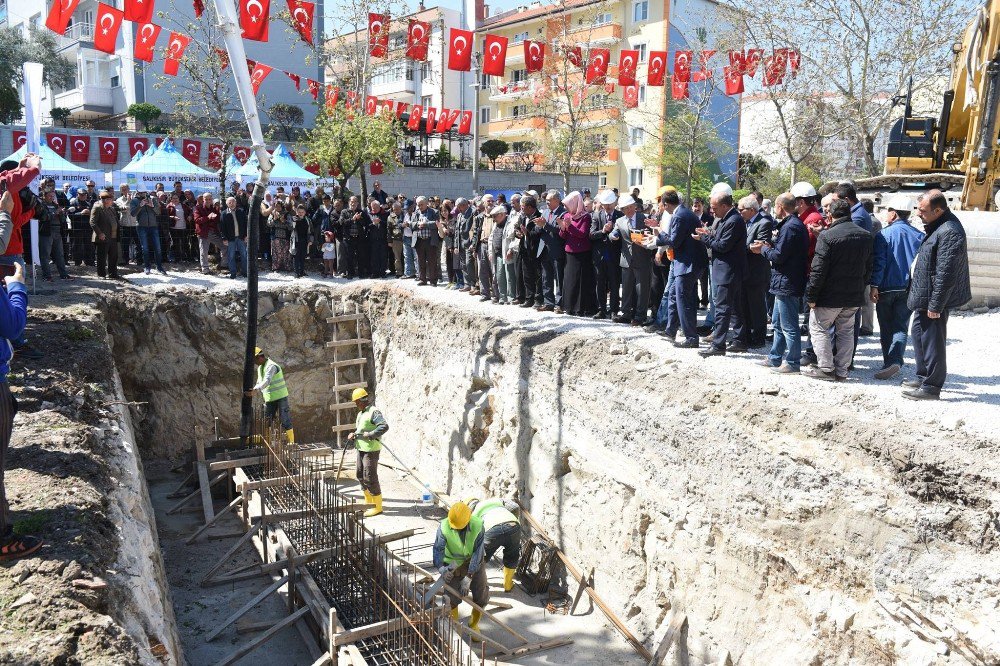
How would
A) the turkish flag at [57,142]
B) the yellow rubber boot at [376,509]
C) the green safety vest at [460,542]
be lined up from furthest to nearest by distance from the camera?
the turkish flag at [57,142] < the yellow rubber boot at [376,509] < the green safety vest at [460,542]

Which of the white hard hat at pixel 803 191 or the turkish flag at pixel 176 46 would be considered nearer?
the white hard hat at pixel 803 191

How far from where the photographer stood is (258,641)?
800cm

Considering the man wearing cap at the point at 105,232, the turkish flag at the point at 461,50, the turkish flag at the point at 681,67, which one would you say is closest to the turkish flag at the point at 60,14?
the man wearing cap at the point at 105,232

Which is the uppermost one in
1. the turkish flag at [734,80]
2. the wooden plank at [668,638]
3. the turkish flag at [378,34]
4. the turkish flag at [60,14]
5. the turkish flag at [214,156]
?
the turkish flag at [378,34]

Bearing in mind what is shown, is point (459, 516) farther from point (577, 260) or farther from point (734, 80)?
point (734, 80)

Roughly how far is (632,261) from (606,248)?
638 mm

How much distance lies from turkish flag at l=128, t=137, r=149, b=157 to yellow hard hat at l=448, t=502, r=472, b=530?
21.3 metres

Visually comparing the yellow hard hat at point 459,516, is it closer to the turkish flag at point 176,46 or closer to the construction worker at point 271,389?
the construction worker at point 271,389

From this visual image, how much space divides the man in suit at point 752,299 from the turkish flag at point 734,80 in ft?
38.9

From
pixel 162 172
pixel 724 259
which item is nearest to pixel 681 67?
pixel 724 259

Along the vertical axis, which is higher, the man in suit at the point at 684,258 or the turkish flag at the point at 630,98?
the turkish flag at the point at 630,98

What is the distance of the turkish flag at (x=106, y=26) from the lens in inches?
571

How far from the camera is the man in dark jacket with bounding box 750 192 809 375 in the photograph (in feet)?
25.3

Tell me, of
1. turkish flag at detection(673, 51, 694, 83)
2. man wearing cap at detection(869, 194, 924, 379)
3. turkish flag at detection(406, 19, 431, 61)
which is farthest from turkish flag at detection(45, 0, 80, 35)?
turkish flag at detection(673, 51, 694, 83)
